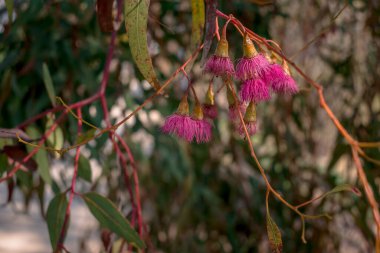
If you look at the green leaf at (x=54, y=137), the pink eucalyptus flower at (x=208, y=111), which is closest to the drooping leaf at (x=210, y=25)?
the pink eucalyptus flower at (x=208, y=111)

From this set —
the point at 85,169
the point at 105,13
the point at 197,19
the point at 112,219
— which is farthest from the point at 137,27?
the point at 85,169

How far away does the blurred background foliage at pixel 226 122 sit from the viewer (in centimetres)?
160

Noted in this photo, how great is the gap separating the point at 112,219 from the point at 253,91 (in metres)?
0.37

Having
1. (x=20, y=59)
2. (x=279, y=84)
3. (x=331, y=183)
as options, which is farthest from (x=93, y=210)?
(x=331, y=183)

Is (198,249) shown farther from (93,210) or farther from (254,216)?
(93,210)

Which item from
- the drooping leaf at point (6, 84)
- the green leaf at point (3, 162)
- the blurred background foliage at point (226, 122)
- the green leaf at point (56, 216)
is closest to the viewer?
the green leaf at point (56, 216)

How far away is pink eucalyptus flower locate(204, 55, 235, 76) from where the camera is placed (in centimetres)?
71

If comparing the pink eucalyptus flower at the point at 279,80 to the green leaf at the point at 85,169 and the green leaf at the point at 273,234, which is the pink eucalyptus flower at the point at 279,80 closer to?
the green leaf at the point at 273,234

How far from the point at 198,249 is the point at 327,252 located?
400 mm

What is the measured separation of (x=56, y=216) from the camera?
1.00 metres

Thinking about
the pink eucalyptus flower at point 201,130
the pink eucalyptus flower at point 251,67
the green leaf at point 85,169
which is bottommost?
the green leaf at point 85,169

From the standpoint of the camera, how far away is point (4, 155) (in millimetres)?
1086

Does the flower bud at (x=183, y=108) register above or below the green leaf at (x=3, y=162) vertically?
above

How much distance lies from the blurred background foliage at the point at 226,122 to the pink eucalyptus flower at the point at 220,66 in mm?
817
